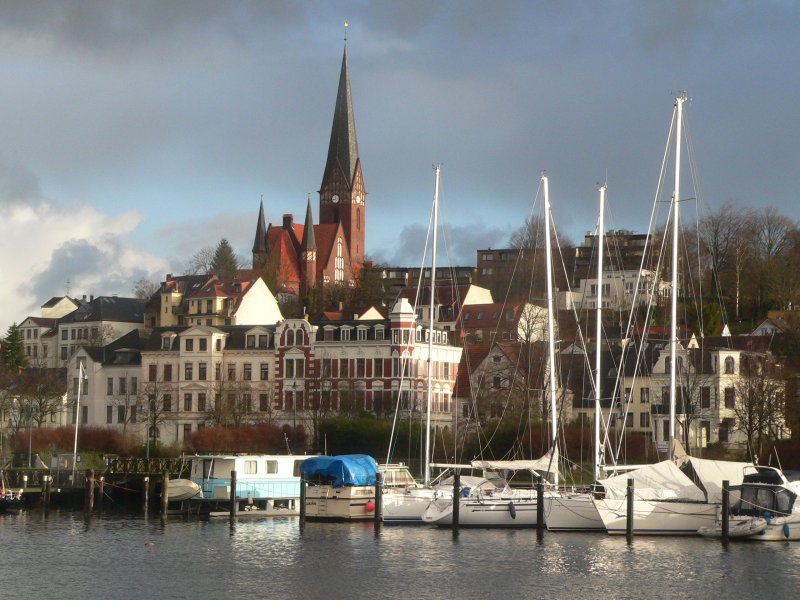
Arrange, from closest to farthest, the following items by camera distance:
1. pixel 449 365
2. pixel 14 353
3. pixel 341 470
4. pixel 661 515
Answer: pixel 661 515
pixel 341 470
pixel 449 365
pixel 14 353

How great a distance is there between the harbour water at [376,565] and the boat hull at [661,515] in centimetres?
67

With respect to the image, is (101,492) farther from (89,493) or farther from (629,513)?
(629,513)

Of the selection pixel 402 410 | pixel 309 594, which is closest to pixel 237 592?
pixel 309 594

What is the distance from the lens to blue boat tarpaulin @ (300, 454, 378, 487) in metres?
72.9

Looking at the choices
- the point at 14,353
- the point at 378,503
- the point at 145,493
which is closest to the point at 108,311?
the point at 14,353

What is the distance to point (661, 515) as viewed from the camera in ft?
208

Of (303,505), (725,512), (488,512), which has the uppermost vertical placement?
(725,512)

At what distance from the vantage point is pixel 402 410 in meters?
121

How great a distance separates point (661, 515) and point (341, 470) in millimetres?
17542

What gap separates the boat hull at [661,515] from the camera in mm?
63281

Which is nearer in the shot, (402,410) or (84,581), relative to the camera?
(84,581)

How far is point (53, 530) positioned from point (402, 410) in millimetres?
53284

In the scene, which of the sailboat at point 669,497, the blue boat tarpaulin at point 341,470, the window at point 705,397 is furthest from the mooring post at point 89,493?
the window at point 705,397

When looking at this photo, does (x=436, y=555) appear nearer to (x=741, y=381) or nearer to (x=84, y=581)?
(x=84, y=581)
